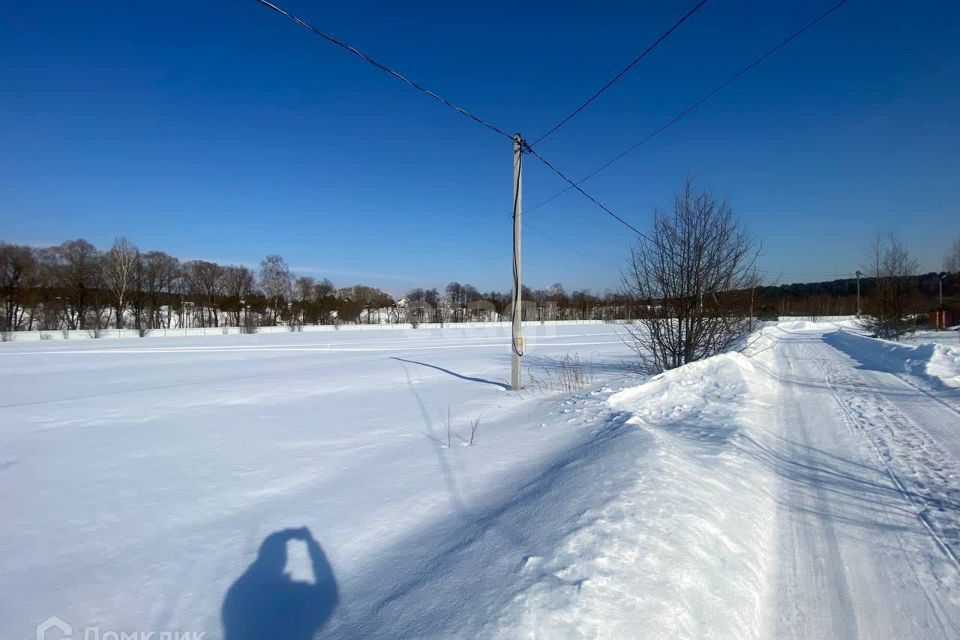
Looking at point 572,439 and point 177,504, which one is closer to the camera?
point 177,504

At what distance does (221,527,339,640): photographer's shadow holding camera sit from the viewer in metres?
2.49

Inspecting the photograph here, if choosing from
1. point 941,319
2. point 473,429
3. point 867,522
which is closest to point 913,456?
point 867,522

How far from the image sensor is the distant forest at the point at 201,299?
1855 inches

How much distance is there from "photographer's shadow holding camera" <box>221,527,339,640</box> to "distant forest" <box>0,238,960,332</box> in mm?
29133

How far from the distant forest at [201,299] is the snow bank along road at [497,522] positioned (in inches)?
1005

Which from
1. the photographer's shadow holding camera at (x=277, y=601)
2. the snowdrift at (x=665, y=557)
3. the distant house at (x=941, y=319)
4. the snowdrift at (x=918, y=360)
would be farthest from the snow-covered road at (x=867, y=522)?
the distant house at (x=941, y=319)

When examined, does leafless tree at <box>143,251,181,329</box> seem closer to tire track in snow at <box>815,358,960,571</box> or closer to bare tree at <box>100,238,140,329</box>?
bare tree at <box>100,238,140,329</box>

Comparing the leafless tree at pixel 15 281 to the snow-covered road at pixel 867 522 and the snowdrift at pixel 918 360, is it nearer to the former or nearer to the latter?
the snow-covered road at pixel 867 522

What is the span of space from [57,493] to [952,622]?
7.58 meters

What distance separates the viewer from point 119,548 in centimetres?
341

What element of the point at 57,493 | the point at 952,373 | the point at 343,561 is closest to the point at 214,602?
the point at 343,561

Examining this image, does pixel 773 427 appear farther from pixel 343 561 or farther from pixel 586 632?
pixel 343 561

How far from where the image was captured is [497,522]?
3.47m

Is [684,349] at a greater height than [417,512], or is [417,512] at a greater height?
[684,349]
